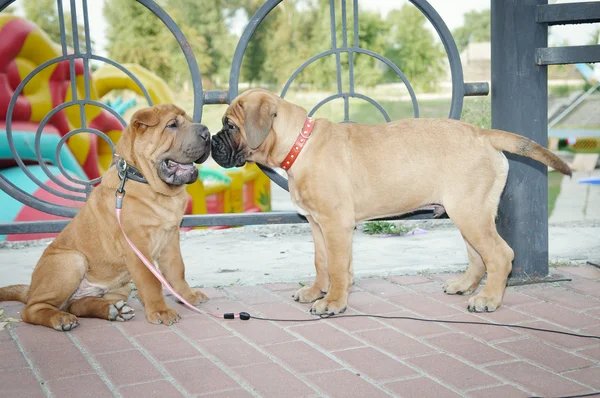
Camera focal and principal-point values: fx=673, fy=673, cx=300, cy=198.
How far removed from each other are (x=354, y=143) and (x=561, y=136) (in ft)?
37.1

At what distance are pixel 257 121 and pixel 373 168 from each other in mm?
790

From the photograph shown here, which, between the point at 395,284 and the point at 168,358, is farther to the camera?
the point at 395,284

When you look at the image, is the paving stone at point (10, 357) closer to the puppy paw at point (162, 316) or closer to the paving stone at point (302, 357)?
the puppy paw at point (162, 316)

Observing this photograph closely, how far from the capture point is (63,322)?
3715mm

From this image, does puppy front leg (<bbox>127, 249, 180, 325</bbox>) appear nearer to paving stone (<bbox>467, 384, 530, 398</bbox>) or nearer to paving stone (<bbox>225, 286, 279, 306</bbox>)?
paving stone (<bbox>225, 286, 279, 306</bbox>)

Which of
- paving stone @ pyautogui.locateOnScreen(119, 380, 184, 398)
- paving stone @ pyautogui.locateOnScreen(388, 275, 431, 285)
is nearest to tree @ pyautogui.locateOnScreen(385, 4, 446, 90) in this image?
paving stone @ pyautogui.locateOnScreen(388, 275, 431, 285)

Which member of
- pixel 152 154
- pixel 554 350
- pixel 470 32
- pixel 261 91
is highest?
pixel 470 32

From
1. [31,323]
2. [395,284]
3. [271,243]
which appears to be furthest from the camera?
[271,243]

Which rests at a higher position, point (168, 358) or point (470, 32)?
point (470, 32)

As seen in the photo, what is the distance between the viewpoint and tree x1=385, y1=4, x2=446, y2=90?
41.3 feet

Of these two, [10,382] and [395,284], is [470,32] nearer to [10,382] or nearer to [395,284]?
[395,284]

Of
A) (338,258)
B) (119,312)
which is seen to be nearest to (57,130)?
(119,312)

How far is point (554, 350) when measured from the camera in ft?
10.8

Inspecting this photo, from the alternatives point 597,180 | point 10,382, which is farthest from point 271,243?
point 597,180
